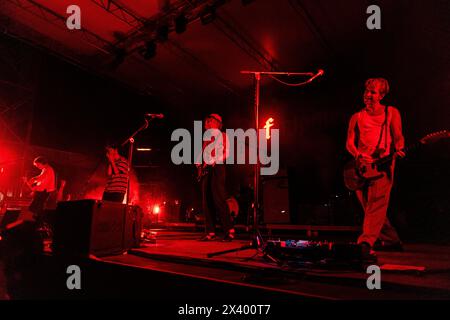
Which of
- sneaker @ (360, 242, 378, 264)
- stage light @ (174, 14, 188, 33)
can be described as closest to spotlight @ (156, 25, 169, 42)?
stage light @ (174, 14, 188, 33)

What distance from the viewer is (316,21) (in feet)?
21.8

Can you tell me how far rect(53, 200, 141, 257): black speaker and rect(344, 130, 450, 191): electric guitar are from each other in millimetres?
2778

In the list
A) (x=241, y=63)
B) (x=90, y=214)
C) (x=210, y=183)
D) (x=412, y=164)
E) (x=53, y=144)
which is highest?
(x=241, y=63)

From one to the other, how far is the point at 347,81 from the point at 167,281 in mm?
7203

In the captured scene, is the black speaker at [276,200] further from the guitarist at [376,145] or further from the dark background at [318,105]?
the guitarist at [376,145]

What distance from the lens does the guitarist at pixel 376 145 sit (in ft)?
9.40

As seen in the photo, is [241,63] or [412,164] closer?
[412,164]

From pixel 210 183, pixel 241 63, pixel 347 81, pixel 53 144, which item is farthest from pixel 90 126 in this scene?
pixel 347 81

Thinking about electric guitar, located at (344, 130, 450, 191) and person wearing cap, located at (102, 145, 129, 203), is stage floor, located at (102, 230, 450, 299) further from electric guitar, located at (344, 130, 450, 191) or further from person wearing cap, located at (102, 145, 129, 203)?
person wearing cap, located at (102, 145, 129, 203)

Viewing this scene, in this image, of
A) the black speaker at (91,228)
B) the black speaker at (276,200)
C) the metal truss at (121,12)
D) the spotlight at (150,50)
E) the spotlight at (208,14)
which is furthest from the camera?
the spotlight at (150,50)

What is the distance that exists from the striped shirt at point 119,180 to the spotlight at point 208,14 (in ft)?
11.7

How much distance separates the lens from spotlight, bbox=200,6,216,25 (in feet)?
20.1

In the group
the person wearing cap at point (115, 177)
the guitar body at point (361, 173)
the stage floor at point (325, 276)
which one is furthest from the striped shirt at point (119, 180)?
the guitar body at point (361, 173)
